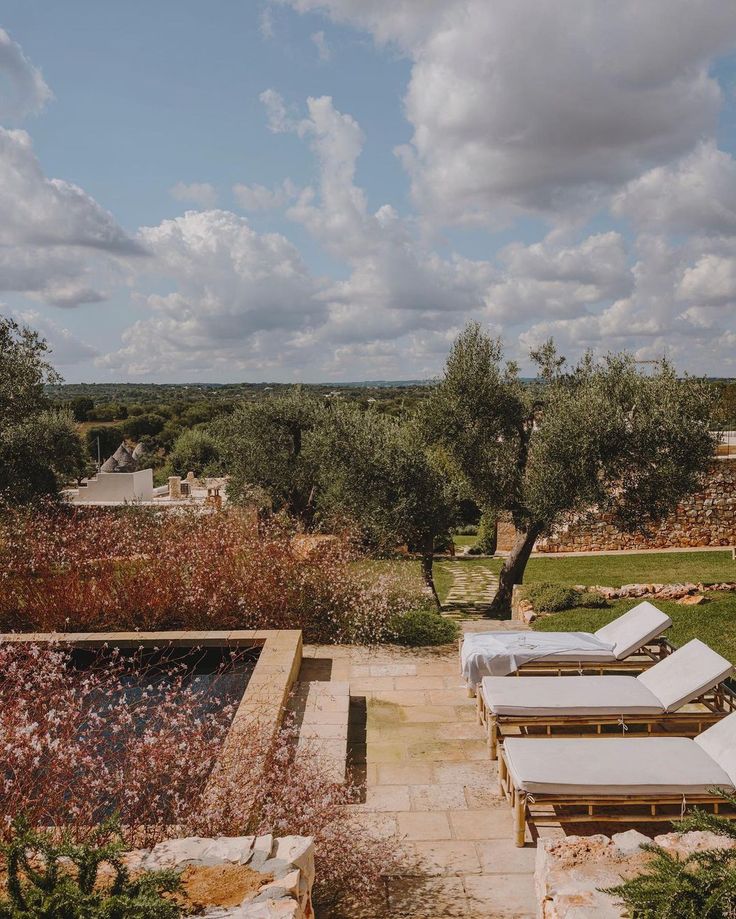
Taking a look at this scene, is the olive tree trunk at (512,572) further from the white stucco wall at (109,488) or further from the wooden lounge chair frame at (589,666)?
the white stucco wall at (109,488)

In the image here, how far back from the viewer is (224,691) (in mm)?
6965

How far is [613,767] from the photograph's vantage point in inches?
174

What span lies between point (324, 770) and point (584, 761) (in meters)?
1.78

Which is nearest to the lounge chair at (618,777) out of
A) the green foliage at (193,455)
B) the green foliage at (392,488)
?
the green foliage at (392,488)

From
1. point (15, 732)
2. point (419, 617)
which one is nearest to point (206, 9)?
point (419, 617)

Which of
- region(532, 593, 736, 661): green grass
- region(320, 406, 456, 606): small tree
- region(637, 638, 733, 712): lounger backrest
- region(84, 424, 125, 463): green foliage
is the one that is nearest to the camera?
region(637, 638, 733, 712): lounger backrest

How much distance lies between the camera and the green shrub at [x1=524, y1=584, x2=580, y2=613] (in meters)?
10.0

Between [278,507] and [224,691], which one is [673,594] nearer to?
[224,691]

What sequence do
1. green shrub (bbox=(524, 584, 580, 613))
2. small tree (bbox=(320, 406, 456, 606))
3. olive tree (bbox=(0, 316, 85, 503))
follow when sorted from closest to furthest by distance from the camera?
1. green shrub (bbox=(524, 584, 580, 613))
2. small tree (bbox=(320, 406, 456, 606))
3. olive tree (bbox=(0, 316, 85, 503))

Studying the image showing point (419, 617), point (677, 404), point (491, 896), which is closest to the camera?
point (491, 896)

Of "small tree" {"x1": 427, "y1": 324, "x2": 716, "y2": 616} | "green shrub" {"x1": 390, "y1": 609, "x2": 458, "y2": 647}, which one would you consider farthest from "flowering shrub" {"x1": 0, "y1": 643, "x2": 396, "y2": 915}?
"small tree" {"x1": 427, "y1": 324, "x2": 716, "y2": 616}

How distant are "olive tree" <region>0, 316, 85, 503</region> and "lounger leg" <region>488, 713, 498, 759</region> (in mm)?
14384

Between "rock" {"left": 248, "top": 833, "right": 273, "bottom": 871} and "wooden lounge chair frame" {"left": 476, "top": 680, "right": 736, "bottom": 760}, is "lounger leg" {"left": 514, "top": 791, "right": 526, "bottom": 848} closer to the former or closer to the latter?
"wooden lounge chair frame" {"left": 476, "top": 680, "right": 736, "bottom": 760}

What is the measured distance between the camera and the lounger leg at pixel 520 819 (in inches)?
171
